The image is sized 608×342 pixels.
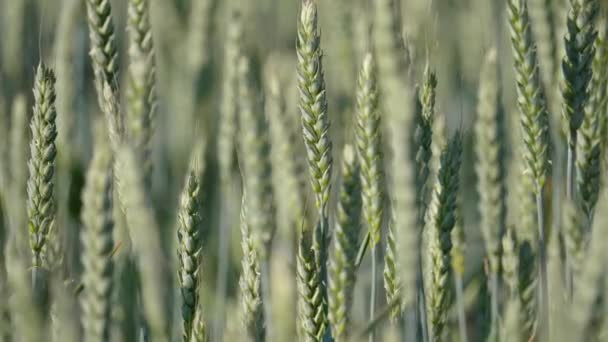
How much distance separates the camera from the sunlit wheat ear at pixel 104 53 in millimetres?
870

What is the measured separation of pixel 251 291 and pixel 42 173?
0.20 m

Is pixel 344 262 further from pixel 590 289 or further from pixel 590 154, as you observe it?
pixel 590 154

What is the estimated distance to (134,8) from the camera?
3.09 ft

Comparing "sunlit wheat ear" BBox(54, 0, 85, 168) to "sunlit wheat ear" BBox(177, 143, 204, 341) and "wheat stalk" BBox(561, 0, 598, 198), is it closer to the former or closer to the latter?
"sunlit wheat ear" BBox(177, 143, 204, 341)

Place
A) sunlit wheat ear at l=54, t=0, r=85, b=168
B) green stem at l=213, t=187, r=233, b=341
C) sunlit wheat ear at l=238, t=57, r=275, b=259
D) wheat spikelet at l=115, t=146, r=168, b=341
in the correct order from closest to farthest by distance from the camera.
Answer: wheat spikelet at l=115, t=146, r=168, b=341, sunlit wheat ear at l=238, t=57, r=275, b=259, green stem at l=213, t=187, r=233, b=341, sunlit wheat ear at l=54, t=0, r=85, b=168

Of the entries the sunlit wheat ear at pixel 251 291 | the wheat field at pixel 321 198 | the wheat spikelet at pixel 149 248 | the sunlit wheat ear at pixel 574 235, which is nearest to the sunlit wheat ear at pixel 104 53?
the wheat field at pixel 321 198

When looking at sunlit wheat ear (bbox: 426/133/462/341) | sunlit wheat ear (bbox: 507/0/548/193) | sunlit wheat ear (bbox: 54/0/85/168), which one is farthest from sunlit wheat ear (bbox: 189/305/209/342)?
sunlit wheat ear (bbox: 54/0/85/168)

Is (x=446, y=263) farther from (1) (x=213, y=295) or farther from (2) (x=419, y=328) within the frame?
(1) (x=213, y=295)

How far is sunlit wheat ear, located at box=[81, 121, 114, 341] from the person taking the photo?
0.62m

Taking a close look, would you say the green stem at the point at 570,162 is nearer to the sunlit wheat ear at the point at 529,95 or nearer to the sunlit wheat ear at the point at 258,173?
the sunlit wheat ear at the point at 529,95

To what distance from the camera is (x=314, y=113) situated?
2.81 ft

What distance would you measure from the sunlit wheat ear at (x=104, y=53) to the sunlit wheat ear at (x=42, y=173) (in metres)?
0.05

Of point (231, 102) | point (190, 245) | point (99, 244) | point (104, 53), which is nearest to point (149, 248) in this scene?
point (99, 244)

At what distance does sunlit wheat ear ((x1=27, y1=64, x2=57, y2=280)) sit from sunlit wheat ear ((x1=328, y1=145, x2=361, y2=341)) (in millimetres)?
253
